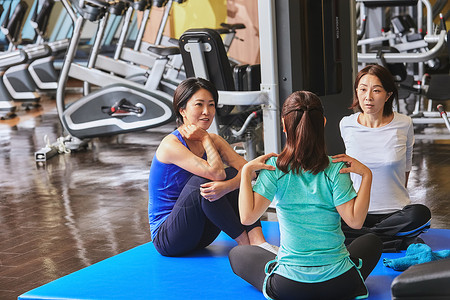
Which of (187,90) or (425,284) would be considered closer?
(425,284)

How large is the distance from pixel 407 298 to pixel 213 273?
3.53 feet

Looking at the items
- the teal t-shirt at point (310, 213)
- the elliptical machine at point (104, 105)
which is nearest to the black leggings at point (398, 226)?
the teal t-shirt at point (310, 213)

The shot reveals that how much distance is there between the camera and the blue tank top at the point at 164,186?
3125mm

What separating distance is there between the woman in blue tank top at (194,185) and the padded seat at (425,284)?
3.22 feet

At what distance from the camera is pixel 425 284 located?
6.52ft

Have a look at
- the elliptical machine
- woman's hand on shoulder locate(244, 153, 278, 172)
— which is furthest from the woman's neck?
the elliptical machine

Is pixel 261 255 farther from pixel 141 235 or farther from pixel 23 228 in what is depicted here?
pixel 23 228

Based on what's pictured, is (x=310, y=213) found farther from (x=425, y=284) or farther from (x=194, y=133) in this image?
(x=194, y=133)

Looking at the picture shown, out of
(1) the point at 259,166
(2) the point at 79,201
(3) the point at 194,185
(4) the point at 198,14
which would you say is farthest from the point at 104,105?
(4) the point at 198,14

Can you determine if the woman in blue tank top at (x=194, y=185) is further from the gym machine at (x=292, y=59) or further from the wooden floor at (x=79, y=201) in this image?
the gym machine at (x=292, y=59)

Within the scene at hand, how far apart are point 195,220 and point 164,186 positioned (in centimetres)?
23

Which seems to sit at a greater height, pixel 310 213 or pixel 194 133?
pixel 194 133

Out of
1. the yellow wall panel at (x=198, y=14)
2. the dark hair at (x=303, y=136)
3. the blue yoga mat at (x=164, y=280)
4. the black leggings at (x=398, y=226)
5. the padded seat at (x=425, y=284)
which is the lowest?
the blue yoga mat at (x=164, y=280)

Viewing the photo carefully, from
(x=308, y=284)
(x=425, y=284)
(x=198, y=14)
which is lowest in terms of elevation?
(x=308, y=284)
